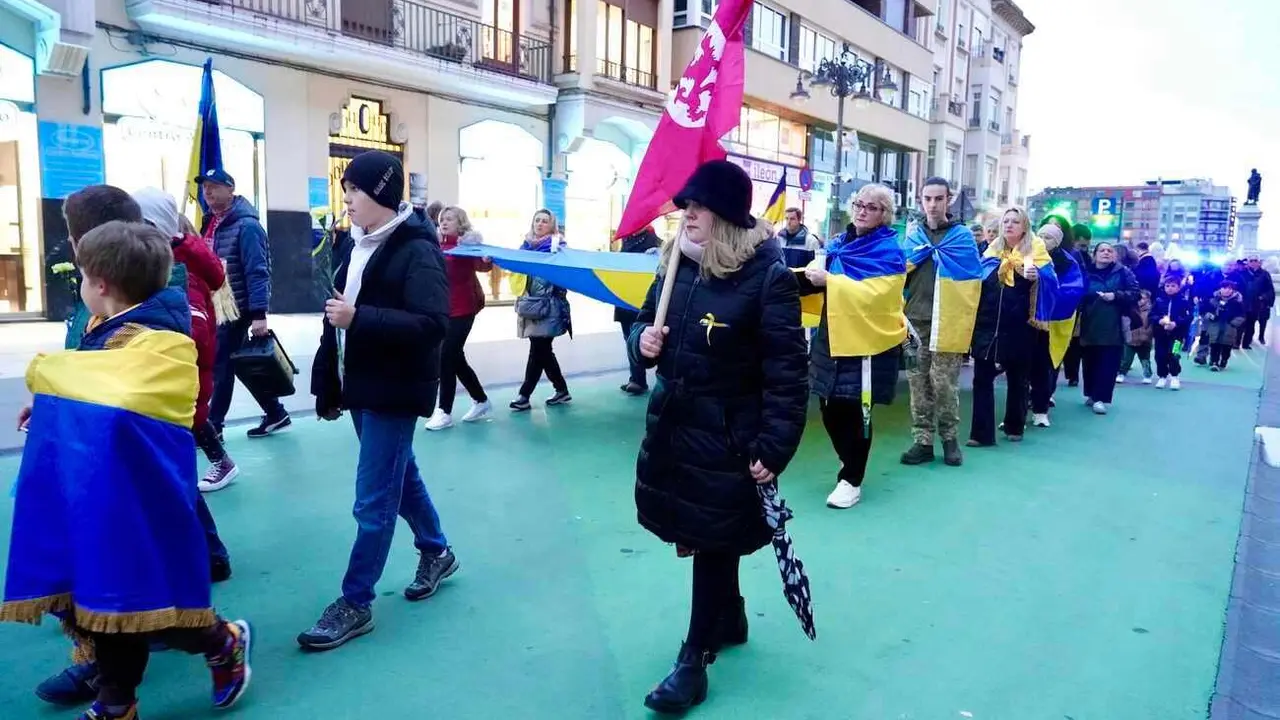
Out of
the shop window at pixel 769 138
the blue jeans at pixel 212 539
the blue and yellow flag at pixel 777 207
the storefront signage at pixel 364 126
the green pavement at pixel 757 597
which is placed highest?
the shop window at pixel 769 138

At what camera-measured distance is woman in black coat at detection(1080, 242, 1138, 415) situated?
9227 mm

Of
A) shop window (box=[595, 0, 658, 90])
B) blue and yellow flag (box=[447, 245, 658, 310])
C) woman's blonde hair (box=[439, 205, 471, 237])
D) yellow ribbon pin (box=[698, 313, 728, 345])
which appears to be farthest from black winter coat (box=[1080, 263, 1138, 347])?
shop window (box=[595, 0, 658, 90])

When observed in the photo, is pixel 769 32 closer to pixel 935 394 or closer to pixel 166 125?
pixel 166 125

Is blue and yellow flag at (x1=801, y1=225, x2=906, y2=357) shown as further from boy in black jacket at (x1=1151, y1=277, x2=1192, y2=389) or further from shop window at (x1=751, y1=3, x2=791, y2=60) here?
shop window at (x1=751, y1=3, x2=791, y2=60)

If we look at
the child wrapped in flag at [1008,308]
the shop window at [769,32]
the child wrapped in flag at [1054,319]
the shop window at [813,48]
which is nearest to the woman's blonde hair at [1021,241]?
the child wrapped in flag at [1008,308]

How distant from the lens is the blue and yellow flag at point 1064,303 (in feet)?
26.5

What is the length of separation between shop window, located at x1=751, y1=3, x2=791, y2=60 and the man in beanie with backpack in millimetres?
22152

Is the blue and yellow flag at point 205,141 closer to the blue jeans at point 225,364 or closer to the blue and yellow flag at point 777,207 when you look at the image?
the blue jeans at point 225,364

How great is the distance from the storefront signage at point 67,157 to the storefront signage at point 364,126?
4.17 m

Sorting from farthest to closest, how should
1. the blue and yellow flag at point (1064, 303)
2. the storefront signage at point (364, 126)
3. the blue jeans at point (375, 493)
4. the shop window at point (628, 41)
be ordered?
1. the shop window at point (628, 41)
2. the storefront signage at point (364, 126)
3. the blue and yellow flag at point (1064, 303)
4. the blue jeans at point (375, 493)

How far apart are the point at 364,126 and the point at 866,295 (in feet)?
45.2

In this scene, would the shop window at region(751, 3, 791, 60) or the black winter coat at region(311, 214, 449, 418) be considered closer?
the black winter coat at region(311, 214, 449, 418)

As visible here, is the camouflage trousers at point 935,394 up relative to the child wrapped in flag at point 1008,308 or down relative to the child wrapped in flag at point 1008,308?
down

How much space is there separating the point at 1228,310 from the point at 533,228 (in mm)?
11520
